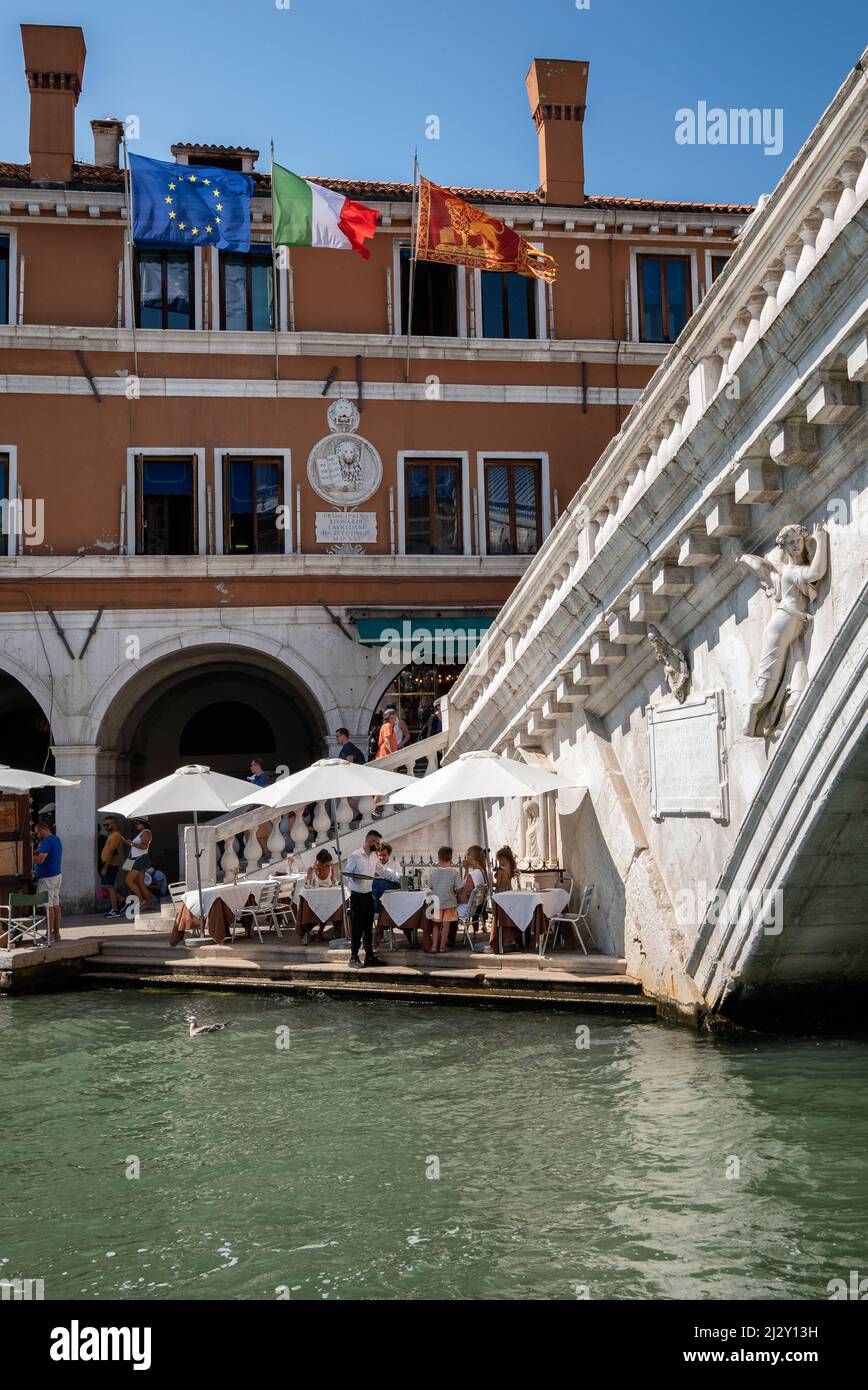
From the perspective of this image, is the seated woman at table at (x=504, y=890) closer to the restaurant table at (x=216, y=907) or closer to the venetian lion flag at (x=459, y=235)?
the restaurant table at (x=216, y=907)

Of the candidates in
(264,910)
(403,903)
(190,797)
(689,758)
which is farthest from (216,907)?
(689,758)

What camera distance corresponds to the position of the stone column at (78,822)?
17875mm

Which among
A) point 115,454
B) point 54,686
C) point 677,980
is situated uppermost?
point 115,454

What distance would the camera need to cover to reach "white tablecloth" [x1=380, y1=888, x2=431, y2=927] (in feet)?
41.4

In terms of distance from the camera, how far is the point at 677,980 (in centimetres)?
1016

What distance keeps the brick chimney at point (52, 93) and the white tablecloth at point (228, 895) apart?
11565 mm

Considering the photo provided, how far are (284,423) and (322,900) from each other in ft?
28.1

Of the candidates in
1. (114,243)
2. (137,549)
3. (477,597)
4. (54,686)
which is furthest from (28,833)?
(114,243)

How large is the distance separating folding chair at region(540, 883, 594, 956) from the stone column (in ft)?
26.9

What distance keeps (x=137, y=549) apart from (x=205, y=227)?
15.3ft

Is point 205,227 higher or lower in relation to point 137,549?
higher

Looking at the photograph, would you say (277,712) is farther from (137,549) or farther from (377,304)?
(377,304)

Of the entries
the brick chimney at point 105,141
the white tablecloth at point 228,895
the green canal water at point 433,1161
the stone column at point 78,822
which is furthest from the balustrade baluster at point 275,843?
the brick chimney at point 105,141
